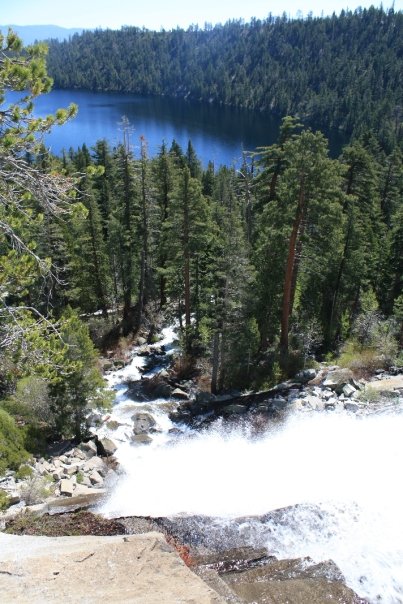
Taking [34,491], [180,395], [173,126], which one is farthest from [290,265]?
[173,126]

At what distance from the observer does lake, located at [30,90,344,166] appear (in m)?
109

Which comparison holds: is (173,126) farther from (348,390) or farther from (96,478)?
(96,478)

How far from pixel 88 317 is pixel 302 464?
876 inches

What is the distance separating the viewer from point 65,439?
1847cm

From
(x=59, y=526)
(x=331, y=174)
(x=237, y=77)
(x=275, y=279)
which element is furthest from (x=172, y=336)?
(x=237, y=77)

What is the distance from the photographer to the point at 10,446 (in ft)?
51.3

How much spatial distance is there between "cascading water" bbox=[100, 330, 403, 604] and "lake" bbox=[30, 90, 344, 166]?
248 ft

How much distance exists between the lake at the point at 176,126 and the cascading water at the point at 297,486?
248 ft

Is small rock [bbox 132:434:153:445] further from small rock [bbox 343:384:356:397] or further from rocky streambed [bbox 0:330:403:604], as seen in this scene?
small rock [bbox 343:384:356:397]

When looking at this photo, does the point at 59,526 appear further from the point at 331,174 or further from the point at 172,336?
the point at 172,336

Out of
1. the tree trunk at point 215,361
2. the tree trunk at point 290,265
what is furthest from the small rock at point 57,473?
the tree trunk at point 290,265

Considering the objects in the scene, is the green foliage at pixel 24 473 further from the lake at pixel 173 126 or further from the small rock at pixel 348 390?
the lake at pixel 173 126

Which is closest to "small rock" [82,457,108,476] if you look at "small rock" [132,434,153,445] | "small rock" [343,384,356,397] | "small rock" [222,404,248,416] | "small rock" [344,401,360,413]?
"small rock" [132,434,153,445]

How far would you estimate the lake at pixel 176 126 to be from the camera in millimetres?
109000
